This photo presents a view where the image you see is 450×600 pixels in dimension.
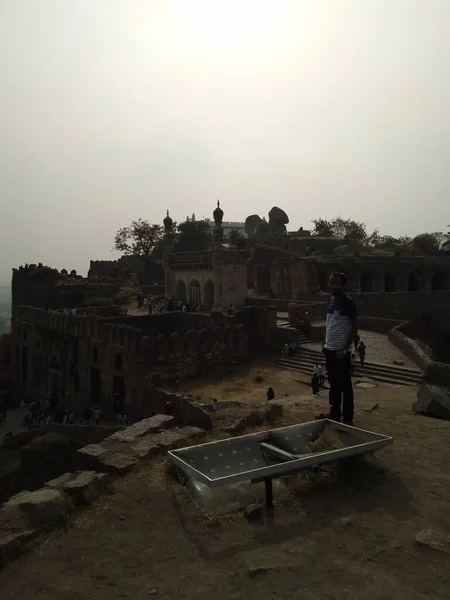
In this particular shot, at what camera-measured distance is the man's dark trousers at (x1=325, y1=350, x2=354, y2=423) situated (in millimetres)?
7281

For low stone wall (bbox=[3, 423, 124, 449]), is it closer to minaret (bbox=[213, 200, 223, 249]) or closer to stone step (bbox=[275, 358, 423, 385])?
stone step (bbox=[275, 358, 423, 385])

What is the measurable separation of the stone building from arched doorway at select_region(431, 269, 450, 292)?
71.2 ft

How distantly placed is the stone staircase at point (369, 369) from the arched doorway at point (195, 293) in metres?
12.6

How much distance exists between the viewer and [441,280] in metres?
46.0

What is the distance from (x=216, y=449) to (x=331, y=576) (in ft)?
7.14

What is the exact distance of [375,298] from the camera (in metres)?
31.7

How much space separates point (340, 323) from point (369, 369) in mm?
12707

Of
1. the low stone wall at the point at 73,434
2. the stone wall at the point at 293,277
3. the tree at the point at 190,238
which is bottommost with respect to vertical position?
the low stone wall at the point at 73,434

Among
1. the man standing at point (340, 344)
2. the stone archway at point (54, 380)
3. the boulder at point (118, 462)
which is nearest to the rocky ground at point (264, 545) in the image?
the boulder at point (118, 462)

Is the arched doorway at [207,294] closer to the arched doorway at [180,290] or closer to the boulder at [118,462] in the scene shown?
the arched doorway at [180,290]

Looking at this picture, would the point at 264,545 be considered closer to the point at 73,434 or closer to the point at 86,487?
the point at 86,487

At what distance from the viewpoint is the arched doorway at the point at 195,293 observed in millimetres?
34906

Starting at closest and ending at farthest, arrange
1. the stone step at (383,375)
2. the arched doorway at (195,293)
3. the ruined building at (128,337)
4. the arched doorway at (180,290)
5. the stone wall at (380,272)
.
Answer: the stone step at (383,375)
the ruined building at (128,337)
the arched doorway at (195,293)
the arched doorway at (180,290)
the stone wall at (380,272)

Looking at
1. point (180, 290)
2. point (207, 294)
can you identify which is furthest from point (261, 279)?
point (207, 294)
